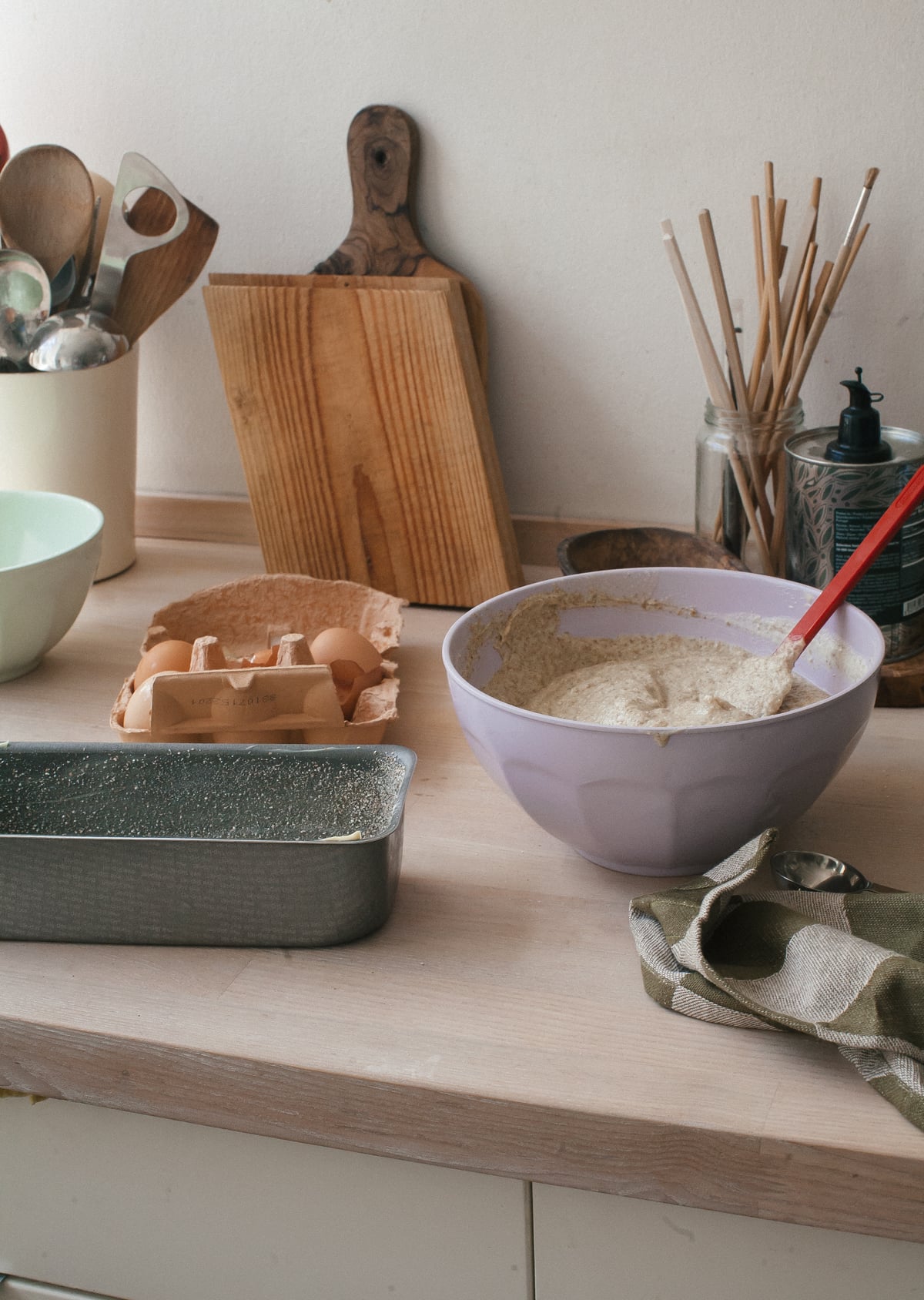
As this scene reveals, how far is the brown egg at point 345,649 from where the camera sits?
797 millimetres

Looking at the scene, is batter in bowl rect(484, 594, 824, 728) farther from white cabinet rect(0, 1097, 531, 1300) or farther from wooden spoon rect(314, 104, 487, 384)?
wooden spoon rect(314, 104, 487, 384)

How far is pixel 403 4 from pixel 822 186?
0.37 m

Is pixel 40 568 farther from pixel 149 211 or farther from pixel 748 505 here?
pixel 748 505

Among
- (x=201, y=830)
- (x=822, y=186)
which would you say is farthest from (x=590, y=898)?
(x=822, y=186)

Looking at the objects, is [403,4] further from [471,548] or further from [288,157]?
[471,548]

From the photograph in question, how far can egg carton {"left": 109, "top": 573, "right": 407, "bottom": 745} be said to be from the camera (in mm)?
709

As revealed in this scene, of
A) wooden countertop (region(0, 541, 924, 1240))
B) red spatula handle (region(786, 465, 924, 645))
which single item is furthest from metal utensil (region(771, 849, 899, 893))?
red spatula handle (region(786, 465, 924, 645))

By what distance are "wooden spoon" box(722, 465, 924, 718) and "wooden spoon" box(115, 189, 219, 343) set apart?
0.62m

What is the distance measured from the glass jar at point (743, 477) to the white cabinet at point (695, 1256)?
0.52 m

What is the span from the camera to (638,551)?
0.92 m

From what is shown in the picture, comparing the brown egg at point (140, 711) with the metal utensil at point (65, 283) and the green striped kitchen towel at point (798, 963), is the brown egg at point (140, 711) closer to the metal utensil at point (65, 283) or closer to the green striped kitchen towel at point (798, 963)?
the green striped kitchen towel at point (798, 963)

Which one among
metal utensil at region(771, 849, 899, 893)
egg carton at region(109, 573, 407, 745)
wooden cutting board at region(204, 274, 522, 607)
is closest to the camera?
metal utensil at region(771, 849, 899, 893)

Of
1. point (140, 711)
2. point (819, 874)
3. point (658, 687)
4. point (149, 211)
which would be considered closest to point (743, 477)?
point (658, 687)

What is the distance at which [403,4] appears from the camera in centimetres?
94
